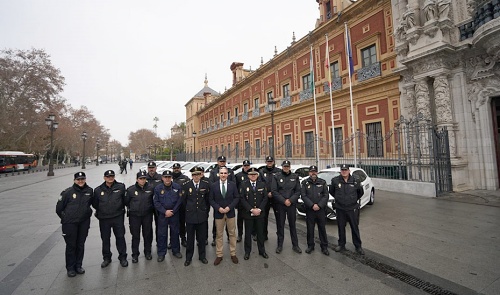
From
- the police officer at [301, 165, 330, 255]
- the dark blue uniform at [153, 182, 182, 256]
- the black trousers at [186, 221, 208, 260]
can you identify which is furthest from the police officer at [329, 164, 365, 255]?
the dark blue uniform at [153, 182, 182, 256]

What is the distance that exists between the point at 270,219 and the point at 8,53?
39.4 metres

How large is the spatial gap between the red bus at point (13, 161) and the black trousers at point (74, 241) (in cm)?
3881

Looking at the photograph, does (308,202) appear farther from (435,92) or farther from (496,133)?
(496,133)

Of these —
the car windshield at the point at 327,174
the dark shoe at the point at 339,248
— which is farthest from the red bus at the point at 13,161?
the dark shoe at the point at 339,248

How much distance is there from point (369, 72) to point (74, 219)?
607 inches

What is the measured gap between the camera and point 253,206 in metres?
4.87

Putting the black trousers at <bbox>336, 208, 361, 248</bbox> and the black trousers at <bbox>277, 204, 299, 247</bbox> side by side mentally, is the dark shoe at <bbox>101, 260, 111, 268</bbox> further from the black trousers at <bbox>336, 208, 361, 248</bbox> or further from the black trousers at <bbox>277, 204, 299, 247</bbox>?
the black trousers at <bbox>336, 208, 361, 248</bbox>

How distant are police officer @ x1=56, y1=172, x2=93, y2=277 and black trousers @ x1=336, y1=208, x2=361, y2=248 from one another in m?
4.78

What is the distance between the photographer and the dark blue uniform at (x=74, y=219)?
4016 millimetres

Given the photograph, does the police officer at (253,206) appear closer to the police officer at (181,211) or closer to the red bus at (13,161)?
the police officer at (181,211)

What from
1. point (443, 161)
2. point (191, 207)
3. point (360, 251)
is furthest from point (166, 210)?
point (443, 161)

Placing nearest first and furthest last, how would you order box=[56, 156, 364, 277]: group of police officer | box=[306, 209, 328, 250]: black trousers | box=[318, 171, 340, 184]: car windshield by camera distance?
box=[56, 156, 364, 277]: group of police officer → box=[306, 209, 328, 250]: black trousers → box=[318, 171, 340, 184]: car windshield

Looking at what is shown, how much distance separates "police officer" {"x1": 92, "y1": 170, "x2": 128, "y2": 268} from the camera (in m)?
4.39

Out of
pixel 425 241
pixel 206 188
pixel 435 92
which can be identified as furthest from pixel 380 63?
pixel 206 188
